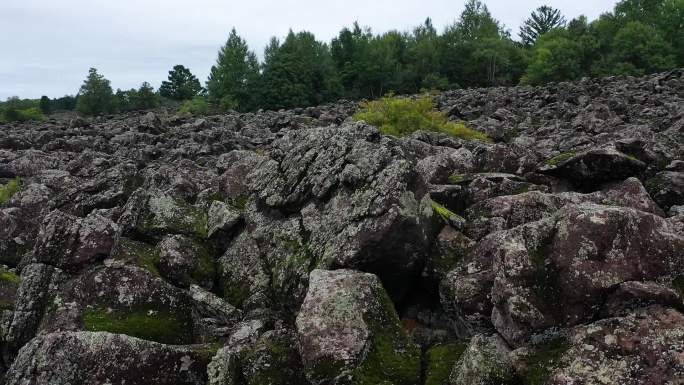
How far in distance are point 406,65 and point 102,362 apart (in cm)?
11685

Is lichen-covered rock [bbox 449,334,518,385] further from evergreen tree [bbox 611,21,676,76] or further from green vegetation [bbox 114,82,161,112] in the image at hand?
green vegetation [bbox 114,82,161,112]

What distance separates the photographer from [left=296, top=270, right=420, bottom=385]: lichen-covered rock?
7.76 m

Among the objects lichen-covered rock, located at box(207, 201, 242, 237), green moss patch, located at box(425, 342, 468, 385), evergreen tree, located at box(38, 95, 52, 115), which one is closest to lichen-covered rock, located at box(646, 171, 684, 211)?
green moss patch, located at box(425, 342, 468, 385)

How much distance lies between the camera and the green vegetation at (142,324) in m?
10.0

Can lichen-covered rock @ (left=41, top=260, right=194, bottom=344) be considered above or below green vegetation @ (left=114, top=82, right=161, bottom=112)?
below

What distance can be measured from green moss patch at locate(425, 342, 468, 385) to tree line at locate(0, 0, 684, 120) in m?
78.2

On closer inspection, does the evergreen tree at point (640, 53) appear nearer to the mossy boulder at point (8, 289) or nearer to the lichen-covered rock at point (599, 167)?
the lichen-covered rock at point (599, 167)

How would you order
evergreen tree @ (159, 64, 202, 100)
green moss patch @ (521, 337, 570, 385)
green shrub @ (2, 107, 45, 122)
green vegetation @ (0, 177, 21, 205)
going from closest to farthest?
green moss patch @ (521, 337, 570, 385), green vegetation @ (0, 177, 21, 205), green shrub @ (2, 107, 45, 122), evergreen tree @ (159, 64, 202, 100)

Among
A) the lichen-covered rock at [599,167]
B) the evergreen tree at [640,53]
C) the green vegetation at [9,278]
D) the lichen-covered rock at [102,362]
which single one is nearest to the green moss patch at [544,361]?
the lichen-covered rock at [102,362]

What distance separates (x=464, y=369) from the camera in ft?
24.7

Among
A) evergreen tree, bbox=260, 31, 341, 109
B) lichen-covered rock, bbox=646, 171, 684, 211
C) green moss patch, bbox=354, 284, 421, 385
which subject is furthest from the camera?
evergreen tree, bbox=260, 31, 341, 109

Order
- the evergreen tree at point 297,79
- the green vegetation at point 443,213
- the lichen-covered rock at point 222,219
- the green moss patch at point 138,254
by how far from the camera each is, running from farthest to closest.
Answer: the evergreen tree at point 297,79 < the lichen-covered rock at point 222,219 < the green vegetation at point 443,213 < the green moss patch at point 138,254

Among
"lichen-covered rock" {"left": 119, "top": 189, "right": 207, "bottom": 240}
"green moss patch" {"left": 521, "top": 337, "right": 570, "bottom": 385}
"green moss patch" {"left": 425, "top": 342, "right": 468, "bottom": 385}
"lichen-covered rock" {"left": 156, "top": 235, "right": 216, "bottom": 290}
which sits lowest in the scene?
"green moss patch" {"left": 425, "top": 342, "right": 468, "bottom": 385}

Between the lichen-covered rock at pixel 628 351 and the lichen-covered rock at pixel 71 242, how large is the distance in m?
9.08
